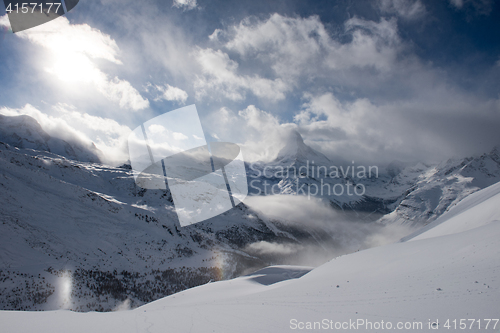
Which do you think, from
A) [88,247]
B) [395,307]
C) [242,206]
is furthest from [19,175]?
[242,206]

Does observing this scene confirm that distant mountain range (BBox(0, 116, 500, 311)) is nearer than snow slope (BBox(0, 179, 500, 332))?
No

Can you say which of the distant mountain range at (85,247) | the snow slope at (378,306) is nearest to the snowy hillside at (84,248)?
the distant mountain range at (85,247)

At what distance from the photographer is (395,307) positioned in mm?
5172

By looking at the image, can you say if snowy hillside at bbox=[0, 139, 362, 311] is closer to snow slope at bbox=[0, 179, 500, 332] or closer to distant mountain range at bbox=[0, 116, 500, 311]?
distant mountain range at bbox=[0, 116, 500, 311]

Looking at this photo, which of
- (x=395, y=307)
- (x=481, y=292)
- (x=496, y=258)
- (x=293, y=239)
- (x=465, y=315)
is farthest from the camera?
(x=293, y=239)

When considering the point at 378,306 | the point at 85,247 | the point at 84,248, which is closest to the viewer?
the point at 378,306

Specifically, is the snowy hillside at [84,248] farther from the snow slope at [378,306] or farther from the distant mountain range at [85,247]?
the snow slope at [378,306]

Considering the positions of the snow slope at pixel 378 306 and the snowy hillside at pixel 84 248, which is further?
the snowy hillside at pixel 84 248

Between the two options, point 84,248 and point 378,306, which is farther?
point 84,248

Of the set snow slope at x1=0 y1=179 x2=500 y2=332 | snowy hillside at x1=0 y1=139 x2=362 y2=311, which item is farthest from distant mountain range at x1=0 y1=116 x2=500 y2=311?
snow slope at x1=0 y1=179 x2=500 y2=332

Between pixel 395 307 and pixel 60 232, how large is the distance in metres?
46.6

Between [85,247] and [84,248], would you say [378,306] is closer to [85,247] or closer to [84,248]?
[84,248]

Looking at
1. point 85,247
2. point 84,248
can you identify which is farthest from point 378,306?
point 85,247

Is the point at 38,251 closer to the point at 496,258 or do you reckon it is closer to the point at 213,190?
the point at 496,258
